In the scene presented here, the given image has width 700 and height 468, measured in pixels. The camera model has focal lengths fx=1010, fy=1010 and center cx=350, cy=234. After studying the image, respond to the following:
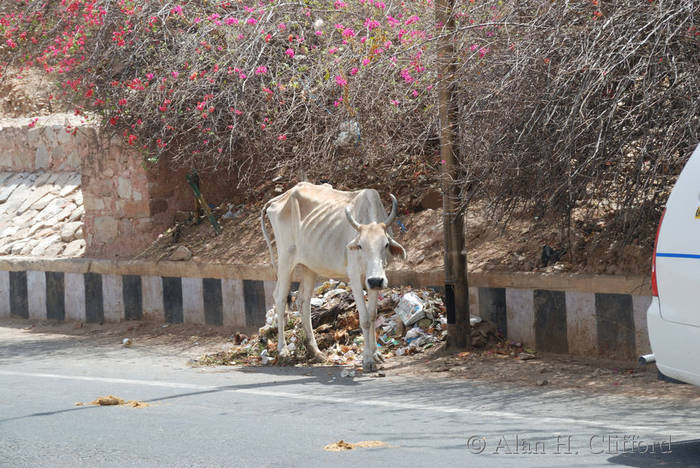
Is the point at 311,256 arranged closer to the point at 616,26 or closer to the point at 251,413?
the point at 251,413

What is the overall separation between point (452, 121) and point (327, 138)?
2590mm

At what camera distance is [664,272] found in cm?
538

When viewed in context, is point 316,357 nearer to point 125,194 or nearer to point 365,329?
point 365,329

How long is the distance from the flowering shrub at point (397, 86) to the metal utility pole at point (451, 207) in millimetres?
129

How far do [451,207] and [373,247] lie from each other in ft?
3.66

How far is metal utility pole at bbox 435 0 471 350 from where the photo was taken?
9578 mm

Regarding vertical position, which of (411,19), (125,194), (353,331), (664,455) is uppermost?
(411,19)

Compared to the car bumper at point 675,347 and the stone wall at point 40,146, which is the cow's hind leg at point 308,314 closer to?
the car bumper at point 675,347

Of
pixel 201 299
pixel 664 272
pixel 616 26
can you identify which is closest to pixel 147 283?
pixel 201 299

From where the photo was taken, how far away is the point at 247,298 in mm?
11938

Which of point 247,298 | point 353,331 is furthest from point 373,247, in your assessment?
point 247,298

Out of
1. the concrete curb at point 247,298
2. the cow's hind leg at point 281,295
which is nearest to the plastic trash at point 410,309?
the concrete curb at point 247,298

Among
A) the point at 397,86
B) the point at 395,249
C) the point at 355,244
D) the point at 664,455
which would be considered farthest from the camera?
the point at 397,86

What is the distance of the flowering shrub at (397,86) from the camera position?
A: 26.7ft
